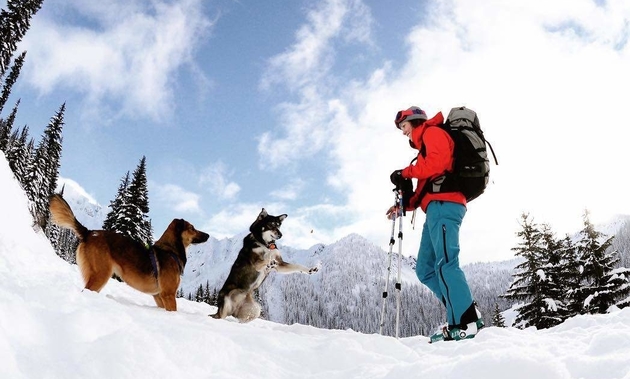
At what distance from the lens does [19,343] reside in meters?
2.42

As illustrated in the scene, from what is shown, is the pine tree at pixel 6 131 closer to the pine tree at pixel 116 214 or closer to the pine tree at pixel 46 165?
the pine tree at pixel 46 165

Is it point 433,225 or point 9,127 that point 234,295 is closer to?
point 433,225

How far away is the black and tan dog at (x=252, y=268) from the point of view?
7.49 m

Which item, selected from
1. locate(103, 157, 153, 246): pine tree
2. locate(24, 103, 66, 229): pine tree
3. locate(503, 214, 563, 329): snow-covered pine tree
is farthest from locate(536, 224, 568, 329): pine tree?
locate(24, 103, 66, 229): pine tree

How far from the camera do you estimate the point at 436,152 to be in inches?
213

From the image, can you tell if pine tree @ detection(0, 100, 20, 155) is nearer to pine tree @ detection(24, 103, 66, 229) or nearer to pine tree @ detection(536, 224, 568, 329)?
pine tree @ detection(24, 103, 66, 229)

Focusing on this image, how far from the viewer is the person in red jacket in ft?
16.6

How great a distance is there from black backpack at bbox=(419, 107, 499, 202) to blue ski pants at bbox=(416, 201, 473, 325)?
0.80 ft

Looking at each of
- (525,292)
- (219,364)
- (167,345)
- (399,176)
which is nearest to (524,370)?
(219,364)

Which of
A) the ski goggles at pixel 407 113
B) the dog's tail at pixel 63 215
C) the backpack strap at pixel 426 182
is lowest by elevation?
the dog's tail at pixel 63 215

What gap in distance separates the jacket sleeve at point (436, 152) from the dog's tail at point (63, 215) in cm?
495

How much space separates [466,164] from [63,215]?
5.73 metres

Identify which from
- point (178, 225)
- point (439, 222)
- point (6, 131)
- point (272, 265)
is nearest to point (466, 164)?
point (439, 222)

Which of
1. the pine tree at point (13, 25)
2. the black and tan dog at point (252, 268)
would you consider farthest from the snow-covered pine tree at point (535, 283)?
the pine tree at point (13, 25)
